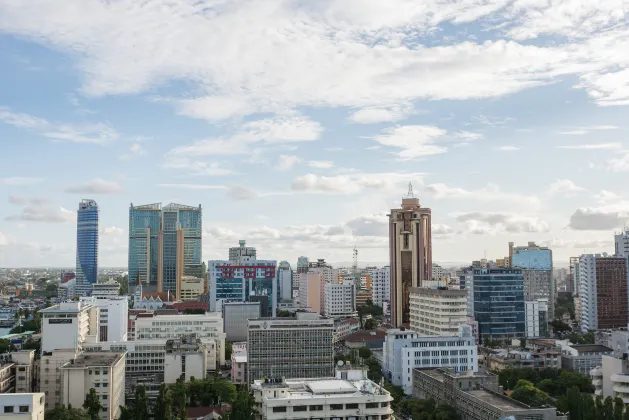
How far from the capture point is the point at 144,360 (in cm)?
3547

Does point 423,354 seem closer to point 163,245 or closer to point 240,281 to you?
point 240,281

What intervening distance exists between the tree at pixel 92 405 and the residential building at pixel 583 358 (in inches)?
1004

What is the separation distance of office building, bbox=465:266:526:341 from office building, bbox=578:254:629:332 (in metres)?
11.9

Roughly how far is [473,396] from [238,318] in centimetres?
2902

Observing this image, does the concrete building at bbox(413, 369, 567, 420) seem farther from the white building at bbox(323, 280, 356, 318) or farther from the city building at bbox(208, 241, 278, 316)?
the white building at bbox(323, 280, 356, 318)

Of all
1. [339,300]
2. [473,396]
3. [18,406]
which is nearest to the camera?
[18,406]

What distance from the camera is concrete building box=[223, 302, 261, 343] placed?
5088cm

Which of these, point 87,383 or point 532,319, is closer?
point 87,383

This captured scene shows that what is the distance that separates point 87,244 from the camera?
92062 mm

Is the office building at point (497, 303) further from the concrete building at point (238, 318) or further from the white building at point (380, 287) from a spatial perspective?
the white building at point (380, 287)

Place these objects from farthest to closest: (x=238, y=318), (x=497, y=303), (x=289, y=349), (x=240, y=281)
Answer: (x=240, y=281) → (x=238, y=318) → (x=497, y=303) → (x=289, y=349)

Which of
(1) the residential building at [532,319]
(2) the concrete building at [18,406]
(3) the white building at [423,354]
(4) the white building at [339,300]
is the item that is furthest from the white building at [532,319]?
(2) the concrete building at [18,406]

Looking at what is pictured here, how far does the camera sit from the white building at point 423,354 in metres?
33.9

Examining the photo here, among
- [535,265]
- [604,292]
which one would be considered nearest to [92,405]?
[604,292]
